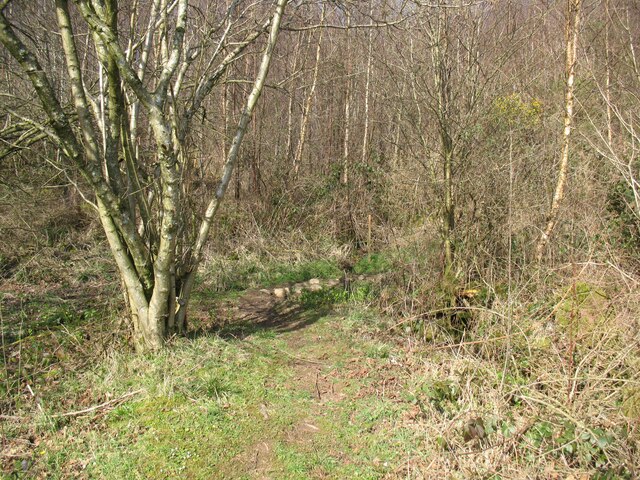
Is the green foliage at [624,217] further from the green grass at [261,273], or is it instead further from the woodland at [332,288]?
the green grass at [261,273]

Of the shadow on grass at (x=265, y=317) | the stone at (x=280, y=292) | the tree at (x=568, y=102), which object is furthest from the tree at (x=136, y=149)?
the tree at (x=568, y=102)

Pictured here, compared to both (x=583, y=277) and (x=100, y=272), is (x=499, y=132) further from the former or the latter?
(x=100, y=272)

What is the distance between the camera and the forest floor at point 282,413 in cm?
345

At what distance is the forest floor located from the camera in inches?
136

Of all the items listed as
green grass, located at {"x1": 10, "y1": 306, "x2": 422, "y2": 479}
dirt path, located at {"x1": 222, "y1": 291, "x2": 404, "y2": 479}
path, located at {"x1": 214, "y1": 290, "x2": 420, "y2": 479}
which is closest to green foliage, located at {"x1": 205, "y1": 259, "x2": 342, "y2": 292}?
dirt path, located at {"x1": 222, "y1": 291, "x2": 404, "y2": 479}

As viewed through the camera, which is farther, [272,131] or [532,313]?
[272,131]

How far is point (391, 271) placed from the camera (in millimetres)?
6863

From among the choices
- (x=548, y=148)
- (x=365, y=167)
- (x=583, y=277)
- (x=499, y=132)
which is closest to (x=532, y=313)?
(x=583, y=277)

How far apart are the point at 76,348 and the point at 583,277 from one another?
5287 millimetres

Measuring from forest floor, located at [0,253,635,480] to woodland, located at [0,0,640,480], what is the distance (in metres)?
0.02

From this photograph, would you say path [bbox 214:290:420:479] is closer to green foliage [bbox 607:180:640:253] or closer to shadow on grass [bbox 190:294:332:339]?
shadow on grass [bbox 190:294:332:339]

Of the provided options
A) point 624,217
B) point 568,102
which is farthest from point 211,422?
point 624,217

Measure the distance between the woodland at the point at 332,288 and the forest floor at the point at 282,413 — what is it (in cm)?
2

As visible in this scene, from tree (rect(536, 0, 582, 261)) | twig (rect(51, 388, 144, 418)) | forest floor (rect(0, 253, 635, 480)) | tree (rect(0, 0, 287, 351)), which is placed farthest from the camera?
tree (rect(536, 0, 582, 261))
